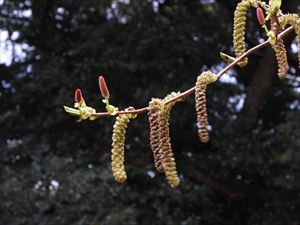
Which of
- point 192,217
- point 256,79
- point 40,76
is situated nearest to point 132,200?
point 192,217

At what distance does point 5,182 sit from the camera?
4.10 metres

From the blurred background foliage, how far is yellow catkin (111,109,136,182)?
3284 millimetres

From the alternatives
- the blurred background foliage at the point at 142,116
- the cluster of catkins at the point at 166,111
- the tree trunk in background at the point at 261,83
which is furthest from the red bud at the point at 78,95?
the tree trunk in background at the point at 261,83

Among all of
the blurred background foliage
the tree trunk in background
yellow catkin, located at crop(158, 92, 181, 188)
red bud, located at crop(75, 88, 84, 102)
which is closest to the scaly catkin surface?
yellow catkin, located at crop(158, 92, 181, 188)

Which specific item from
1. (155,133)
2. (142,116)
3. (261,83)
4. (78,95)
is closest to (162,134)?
(155,133)

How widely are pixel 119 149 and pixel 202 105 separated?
5.4 inches

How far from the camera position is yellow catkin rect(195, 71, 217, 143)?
836 mm

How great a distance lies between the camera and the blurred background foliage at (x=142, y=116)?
4.41m

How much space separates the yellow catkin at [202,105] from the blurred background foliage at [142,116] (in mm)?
3317

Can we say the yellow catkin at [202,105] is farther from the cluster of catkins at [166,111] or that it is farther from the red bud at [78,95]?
the red bud at [78,95]

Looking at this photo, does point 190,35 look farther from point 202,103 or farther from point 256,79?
point 202,103

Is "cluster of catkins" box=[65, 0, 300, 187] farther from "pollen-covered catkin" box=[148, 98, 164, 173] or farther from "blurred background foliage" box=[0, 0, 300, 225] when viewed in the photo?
"blurred background foliage" box=[0, 0, 300, 225]

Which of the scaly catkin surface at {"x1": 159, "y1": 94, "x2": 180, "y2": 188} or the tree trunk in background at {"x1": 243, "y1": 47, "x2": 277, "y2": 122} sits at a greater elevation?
the tree trunk in background at {"x1": 243, "y1": 47, "x2": 277, "y2": 122}

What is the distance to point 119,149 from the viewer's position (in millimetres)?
879
